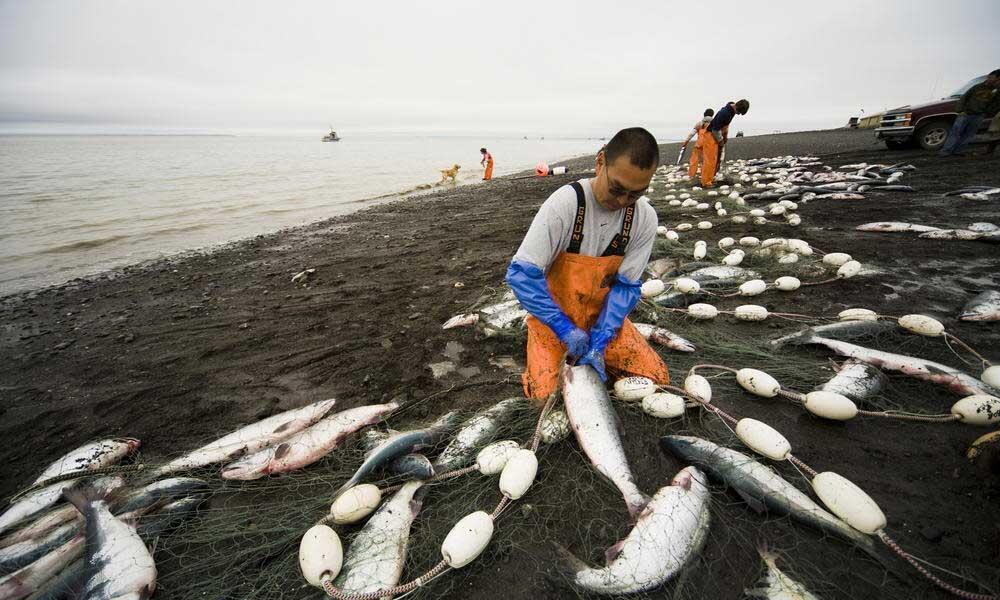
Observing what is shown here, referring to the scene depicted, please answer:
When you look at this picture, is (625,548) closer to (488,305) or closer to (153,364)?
(488,305)

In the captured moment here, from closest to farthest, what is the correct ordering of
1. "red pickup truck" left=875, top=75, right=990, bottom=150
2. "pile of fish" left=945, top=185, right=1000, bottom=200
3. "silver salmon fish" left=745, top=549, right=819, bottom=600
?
"silver salmon fish" left=745, top=549, right=819, bottom=600 → "pile of fish" left=945, top=185, right=1000, bottom=200 → "red pickup truck" left=875, top=75, right=990, bottom=150

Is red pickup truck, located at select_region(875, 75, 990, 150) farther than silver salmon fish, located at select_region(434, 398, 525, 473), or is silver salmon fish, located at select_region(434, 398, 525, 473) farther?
red pickup truck, located at select_region(875, 75, 990, 150)

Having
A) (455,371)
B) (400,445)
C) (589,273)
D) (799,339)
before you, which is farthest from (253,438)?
(799,339)

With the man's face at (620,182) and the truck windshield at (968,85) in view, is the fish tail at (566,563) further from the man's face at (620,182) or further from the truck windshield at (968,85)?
the truck windshield at (968,85)

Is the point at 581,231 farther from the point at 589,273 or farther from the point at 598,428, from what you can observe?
the point at 598,428

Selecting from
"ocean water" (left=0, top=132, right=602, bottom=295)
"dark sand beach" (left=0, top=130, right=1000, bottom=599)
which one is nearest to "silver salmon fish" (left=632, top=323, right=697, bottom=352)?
"dark sand beach" (left=0, top=130, right=1000, bottom=599)

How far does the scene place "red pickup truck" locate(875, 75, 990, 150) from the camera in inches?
467

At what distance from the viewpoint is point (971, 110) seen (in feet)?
33.1

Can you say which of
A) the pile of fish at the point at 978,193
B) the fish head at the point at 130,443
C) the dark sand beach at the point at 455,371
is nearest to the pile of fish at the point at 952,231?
the dark sand beach at the point at 455,371

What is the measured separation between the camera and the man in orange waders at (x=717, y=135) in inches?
416

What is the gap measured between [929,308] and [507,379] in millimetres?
4255

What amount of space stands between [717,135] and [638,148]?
36.1 feet

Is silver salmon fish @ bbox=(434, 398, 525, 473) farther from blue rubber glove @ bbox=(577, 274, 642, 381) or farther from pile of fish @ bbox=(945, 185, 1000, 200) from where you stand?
pile of fish @ bbox=(945, 185, 1000, 200)

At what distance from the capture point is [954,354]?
3.05m
